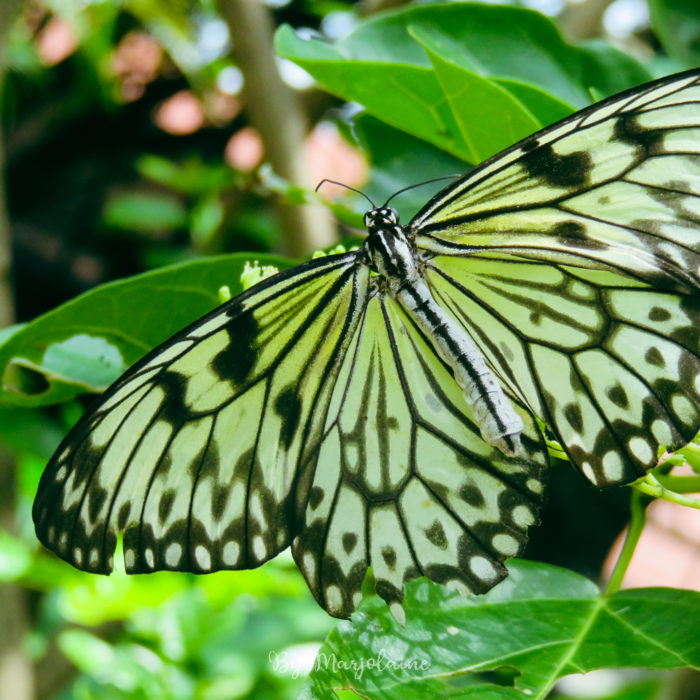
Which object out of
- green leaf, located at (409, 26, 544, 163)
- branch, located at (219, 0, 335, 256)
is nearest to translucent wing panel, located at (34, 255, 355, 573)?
green leaf, located at (409, 26, 544, 163)

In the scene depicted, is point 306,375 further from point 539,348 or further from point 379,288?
point 539,348

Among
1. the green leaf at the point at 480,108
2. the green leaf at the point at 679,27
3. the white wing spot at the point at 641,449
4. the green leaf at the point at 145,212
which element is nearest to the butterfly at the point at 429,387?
the white wing spot at the point at 641,449

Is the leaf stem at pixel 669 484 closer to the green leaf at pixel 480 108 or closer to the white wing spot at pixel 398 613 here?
the white wing spot at pixel 398 613

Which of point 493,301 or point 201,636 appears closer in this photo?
point 493,301

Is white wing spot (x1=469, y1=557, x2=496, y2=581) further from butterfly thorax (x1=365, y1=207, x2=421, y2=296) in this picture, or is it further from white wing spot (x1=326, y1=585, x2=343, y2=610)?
butterfly thorax (x1=365, y1=207, x2=421, y2=296)

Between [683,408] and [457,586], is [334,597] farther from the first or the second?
[683,408]

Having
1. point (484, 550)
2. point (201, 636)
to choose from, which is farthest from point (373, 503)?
point (201, 636)
